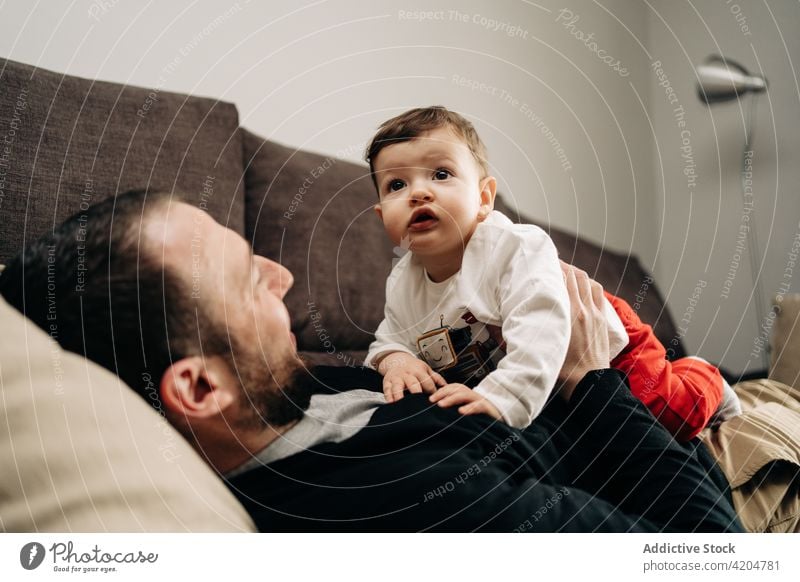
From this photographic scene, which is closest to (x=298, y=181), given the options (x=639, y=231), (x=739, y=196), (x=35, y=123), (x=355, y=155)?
(x=355, y=155)

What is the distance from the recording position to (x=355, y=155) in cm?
67

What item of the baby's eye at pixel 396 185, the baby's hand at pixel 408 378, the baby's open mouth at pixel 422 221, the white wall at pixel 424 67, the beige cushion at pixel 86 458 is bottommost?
the beige cushion at pixel 86 458

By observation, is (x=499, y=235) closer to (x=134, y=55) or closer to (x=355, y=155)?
(x=355, y=155)

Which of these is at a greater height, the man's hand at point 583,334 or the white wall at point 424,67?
the white wall at point 424,67

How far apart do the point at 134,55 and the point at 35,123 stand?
0.44 feet

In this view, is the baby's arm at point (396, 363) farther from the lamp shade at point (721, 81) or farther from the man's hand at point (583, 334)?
the lamp shade at point (721, 81)

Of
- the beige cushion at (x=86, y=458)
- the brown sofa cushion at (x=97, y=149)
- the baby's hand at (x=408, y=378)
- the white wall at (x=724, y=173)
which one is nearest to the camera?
the beige cushion at (x=86, y=458)

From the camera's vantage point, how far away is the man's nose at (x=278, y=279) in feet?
1.94

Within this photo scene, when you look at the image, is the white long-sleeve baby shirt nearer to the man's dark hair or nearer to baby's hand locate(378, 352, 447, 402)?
baby's hand locate(378, 352, 447, 402)

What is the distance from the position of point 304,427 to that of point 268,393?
4cm

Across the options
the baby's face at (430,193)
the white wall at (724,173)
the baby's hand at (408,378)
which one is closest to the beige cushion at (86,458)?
the baby's hand at (408,378)

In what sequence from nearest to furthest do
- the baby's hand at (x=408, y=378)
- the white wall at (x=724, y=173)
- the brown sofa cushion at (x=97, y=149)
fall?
the baby's hand at (x=408, y=378) → the brown sofa cushion at (x=97, y=149) → the white wall at (x=724, y=173)

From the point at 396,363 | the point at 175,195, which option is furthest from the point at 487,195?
the point at 175,195

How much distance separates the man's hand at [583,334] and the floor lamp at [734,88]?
0.99 ft
